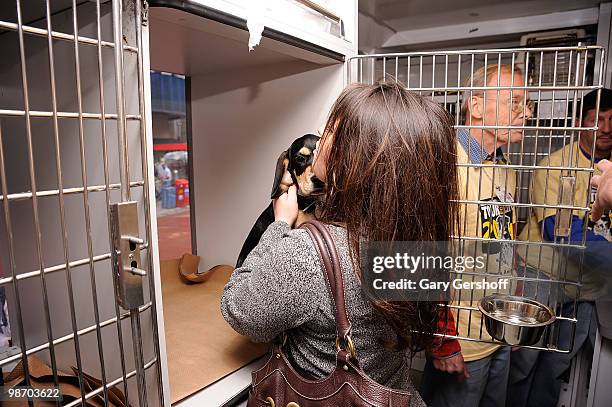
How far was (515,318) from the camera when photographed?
84cm

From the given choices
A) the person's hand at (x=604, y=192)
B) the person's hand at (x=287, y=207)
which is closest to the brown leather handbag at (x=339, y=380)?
the person's hand at (x=287, y=207)

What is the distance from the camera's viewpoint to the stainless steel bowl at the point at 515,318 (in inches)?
28.7

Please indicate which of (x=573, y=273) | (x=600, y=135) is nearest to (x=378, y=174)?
(x=573, y=273)

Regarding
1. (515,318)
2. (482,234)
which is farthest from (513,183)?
(515,318)

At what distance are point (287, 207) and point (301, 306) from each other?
0.29 m

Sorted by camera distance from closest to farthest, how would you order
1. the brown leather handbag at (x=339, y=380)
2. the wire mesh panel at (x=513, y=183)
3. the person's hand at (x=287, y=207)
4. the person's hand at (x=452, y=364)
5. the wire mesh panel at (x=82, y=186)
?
the wire mesh panel at (x=82, y=186), the brown leather handbag at (x=339, y=380), the wire mesh panel at (x=513, y=183), the person's hand at (x=287, y=207), the person's hand at (x=452, y=364)

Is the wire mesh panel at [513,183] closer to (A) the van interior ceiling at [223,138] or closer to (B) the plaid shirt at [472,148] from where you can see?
(B) the plaid shirt at [472,148]

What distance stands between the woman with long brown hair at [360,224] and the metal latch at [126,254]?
162 millimetres

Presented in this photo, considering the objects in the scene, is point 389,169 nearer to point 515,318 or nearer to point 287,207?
point 287,207

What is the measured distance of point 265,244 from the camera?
0.68 m

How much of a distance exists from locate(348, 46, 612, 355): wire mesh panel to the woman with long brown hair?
125 millimetres

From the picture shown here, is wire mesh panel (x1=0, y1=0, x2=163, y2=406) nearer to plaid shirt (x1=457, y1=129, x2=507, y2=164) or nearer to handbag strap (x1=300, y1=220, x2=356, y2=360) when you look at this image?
handbag strap (x1=300, y1=220, x2=356, y2=360)

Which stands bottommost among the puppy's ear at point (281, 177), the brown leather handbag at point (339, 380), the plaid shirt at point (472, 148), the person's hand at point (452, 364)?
the person's hand at point (452, 364)

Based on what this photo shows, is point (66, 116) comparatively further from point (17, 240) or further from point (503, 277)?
point (503, 277)
